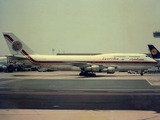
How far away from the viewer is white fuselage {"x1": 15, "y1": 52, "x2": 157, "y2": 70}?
23.9 metres

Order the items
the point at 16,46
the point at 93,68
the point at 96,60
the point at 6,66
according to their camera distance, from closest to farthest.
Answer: the point at 93,68 < the point at 96,60 < the point at 16,46 < the point at 6,66

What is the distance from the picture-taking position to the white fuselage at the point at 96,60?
23.9 metres

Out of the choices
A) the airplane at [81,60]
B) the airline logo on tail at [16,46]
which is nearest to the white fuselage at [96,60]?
the airplane at [81,60]

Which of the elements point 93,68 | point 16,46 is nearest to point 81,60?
point 93,68

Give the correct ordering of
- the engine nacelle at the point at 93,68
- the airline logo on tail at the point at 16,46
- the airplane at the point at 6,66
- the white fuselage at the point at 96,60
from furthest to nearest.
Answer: the airplane at the point at 6,66 → the airline logo on tail at the point at 16,46 → the white fuselage at the point at 96,60 → the engine nacelle at the point at 93,68

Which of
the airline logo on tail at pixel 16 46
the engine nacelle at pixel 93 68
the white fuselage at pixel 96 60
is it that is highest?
the airline logo on tail at pixel 16 46

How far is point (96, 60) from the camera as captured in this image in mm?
24062

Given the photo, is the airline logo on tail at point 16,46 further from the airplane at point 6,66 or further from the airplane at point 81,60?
the airplane at point 6,66

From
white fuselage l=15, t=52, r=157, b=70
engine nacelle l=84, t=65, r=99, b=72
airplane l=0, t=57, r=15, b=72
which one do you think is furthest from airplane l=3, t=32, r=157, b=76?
airplane l=0, t=57, r=15, b=72

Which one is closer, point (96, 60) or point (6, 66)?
point (96, 60)

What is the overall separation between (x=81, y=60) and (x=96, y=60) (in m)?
1.37

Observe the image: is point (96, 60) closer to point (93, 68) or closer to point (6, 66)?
point (93, 68)

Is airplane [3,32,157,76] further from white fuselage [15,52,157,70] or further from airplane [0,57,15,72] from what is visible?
airplane [0,57,15,72]

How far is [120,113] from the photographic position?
6.25 m
